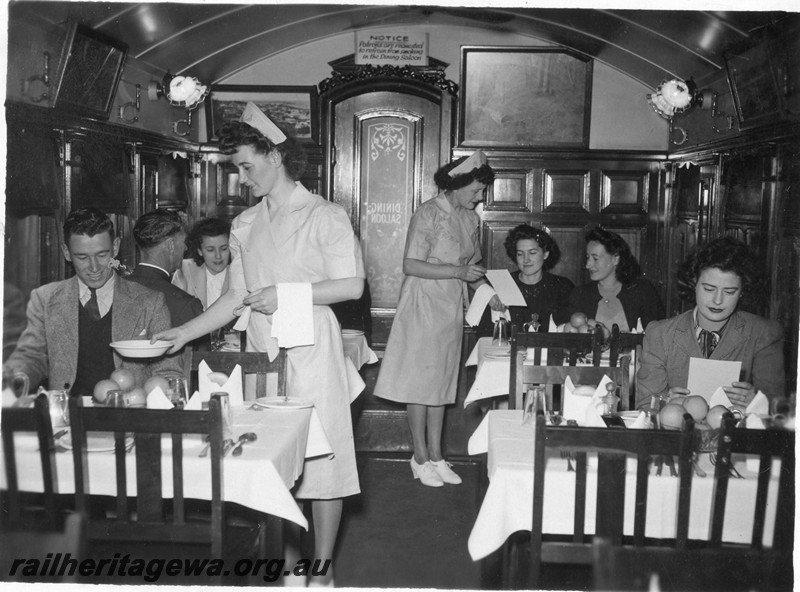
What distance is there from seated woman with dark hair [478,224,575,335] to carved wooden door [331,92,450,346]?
1.30 metres

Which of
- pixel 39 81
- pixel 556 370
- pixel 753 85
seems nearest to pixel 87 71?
pixel 39 81

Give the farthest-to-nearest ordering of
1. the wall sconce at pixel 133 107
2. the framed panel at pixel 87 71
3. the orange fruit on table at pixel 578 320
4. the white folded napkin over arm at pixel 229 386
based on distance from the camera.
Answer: the wall sconce at pixel 133 107, the orange fruit on table at pixel 578 320, the framed panel at pixel 87 71, the white folded napkin over arm at pixel 229 386

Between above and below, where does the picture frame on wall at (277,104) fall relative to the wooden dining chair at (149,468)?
above

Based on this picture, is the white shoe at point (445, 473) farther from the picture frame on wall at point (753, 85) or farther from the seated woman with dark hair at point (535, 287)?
the picture frame on wall at point (753, 85)

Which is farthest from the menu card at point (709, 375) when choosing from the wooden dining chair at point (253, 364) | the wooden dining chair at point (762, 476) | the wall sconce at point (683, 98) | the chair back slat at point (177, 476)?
the wall sconce at point (683, 98)

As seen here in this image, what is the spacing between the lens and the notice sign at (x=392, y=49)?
5668 mm

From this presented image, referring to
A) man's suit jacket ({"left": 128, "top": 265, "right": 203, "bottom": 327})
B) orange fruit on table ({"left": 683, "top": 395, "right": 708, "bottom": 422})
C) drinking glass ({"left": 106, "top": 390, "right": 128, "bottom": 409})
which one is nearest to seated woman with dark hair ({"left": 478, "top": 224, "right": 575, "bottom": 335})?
man's suit jacket ({"left": 128, "top": 265, "right": 203, "bottom": 327})

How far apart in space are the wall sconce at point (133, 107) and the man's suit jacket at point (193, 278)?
2.99ft

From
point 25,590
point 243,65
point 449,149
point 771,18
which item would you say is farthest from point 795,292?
point 243,65

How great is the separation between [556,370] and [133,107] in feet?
10.3

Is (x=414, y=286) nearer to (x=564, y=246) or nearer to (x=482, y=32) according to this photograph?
(x=564, y=246)

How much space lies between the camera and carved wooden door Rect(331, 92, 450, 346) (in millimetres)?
5809

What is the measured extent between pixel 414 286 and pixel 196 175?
91.2 inches

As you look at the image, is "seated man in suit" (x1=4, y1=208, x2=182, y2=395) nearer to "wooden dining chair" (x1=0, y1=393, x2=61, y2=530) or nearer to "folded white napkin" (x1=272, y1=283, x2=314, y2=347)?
"folded white napkin" (x1=272, y1=283, x2=314, y2=347)
